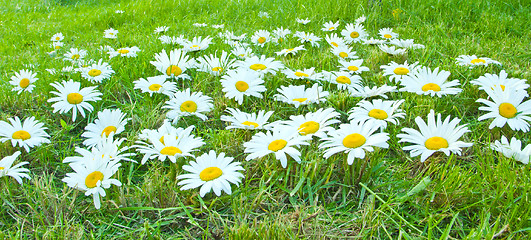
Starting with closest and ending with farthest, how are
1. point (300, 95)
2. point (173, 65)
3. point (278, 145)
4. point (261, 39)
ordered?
1. point (278, 145)
2. point (300, 95)
3. point (173, 65)
4. point (261, 39)

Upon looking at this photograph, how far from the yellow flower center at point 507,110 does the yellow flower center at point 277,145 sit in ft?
3.48

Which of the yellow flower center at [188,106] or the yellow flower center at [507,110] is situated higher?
the yellow flower center at [188,106]

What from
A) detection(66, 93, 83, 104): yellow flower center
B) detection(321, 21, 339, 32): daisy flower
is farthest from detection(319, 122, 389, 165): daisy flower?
detection(321, 21, 339, 32): daisy flower

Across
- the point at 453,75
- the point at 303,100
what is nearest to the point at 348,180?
the point at 303,100

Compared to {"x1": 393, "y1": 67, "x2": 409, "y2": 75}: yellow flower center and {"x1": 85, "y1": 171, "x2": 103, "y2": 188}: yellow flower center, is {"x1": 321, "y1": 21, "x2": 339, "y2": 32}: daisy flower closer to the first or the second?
{"x1": 393, "y1": 67, "x2": 409, "y2": 75}: yellow flower center

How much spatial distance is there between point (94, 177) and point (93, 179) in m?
0.01

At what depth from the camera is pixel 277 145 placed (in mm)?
1568

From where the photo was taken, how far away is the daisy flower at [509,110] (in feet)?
5.71

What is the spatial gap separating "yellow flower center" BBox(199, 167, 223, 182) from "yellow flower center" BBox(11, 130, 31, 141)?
0.97 metres

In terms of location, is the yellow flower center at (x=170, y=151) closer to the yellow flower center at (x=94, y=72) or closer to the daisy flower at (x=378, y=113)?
the daisy flower at (x=378, y=113)

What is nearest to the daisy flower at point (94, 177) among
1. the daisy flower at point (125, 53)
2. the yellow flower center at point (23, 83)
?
the yellow flower center at point (23, 83)

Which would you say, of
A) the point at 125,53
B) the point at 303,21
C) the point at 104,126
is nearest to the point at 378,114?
the point at 104,126

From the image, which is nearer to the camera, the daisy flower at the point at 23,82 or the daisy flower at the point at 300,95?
the daisy flower at the point at 300,95

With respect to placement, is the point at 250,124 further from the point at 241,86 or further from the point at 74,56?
the point at 74,56
